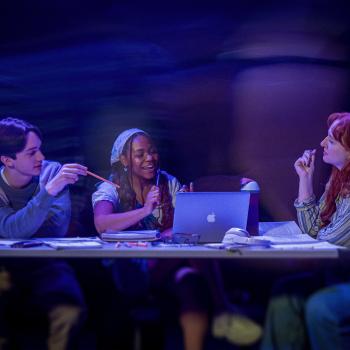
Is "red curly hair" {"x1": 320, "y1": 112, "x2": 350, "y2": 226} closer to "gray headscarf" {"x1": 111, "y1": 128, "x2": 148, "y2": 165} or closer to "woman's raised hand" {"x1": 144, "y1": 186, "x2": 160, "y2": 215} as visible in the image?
"woman's raised hand" {"x1": 144, "y1": 186, "x2": 160, "y2": 215}

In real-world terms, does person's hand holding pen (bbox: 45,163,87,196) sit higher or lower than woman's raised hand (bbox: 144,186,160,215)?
higher

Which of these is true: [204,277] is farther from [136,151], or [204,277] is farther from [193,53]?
[193,53]

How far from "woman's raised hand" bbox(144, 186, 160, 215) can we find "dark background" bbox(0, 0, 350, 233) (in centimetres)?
18

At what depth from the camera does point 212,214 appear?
2.92m

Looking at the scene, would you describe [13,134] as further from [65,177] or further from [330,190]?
A: [330,190]

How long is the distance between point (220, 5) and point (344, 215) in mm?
1613

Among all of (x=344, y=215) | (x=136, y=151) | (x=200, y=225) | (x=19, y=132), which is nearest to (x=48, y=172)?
(x=19, y=132)

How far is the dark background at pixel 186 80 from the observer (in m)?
3.70

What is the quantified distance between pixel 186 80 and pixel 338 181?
3.95 feet

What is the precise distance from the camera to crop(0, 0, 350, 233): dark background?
12.1 ft

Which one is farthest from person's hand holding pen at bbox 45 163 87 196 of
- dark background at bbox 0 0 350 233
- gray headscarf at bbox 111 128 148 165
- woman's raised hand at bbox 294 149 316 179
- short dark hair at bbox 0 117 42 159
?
woman's raised hand at bbox 294 149 316 179

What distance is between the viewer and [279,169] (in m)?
3.66

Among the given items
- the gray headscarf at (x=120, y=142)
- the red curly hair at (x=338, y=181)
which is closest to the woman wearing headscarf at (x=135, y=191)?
the gray headscarf at (x=120, y=142)

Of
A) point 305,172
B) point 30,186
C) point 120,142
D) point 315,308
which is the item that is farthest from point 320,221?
point 30,186
